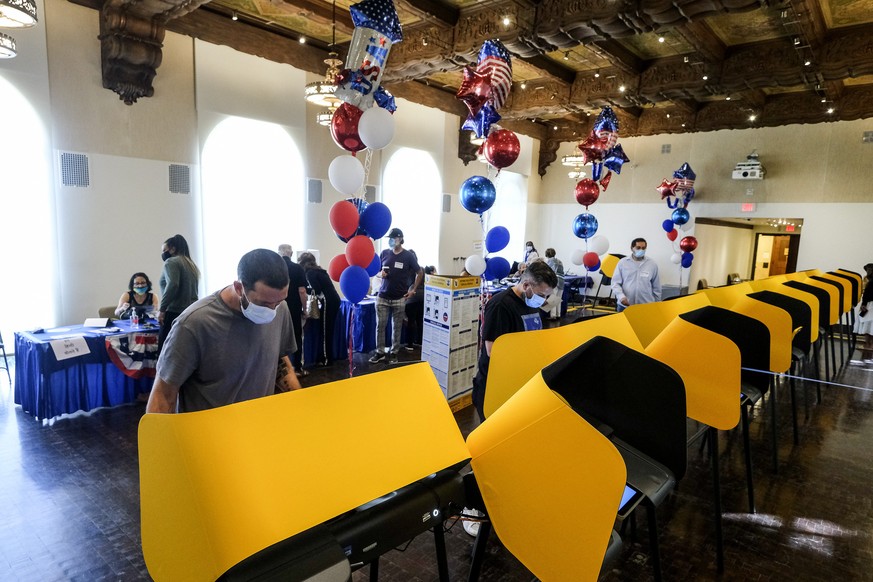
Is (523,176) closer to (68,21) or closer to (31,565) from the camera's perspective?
(68,21)

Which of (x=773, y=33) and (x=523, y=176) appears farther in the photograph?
(x=523, y=176)

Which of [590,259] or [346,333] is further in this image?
[590,259]

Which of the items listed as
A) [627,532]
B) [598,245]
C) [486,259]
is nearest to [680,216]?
[598,245]

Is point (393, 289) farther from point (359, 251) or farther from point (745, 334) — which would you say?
point (745, 334)

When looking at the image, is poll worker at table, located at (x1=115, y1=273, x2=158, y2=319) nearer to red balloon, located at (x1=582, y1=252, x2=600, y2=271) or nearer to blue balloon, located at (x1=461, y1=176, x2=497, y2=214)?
blue balloon, located at (x1=461, y1=176, x2=497, y2=214)

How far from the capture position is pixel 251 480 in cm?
97

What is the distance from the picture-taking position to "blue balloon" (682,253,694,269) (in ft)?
33.1

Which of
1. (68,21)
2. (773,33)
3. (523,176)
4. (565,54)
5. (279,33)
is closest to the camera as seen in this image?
(68,21)

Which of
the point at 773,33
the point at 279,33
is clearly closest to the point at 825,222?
the point at 773,33

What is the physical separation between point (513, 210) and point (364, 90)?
30.5 feet

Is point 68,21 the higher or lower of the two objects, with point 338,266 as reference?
higher

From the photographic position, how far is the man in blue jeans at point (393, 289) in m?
5.68

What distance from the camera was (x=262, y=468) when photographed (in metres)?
0.99

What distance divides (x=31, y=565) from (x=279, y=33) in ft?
22.2
